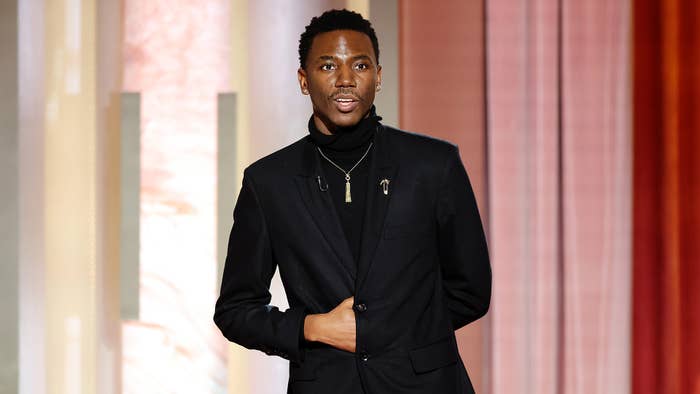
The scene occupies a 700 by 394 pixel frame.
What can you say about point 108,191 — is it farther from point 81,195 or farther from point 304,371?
point 304,371

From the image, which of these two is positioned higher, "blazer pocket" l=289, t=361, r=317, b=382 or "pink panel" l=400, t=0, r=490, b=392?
"pink panel" l=400, t=0, r=490, b=392

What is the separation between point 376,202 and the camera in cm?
117

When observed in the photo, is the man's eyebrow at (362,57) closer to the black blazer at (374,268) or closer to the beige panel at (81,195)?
the black blazer at (374,268)

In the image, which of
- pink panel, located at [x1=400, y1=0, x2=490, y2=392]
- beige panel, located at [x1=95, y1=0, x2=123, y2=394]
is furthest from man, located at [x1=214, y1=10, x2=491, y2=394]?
beige panel, located at [x1=95, y1=0, x2=123, y2=394]

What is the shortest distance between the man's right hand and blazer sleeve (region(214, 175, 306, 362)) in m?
0.05

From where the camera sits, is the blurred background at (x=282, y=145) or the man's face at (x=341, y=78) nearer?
the man's face at (x=341, y=78)

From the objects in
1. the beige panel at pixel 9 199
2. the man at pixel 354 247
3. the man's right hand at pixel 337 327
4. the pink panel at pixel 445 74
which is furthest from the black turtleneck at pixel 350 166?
the beige panel at pixel 9 199

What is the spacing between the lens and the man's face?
1.18 meters

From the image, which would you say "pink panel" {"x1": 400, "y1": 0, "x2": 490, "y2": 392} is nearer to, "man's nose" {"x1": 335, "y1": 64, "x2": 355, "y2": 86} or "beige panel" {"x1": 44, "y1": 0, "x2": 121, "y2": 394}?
"beige panel" {"x1": 44, "y1": 0, "x2": 121, "y2": 394}

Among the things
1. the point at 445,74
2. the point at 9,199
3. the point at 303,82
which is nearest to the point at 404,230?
the point at 303,82

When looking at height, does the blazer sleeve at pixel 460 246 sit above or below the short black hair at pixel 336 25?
below

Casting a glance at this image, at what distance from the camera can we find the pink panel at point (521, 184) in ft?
7.33

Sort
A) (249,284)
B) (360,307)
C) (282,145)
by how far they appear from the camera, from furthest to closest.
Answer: (282,145) < (249,284) < (360,307)

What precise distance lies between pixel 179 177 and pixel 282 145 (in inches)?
12.9
